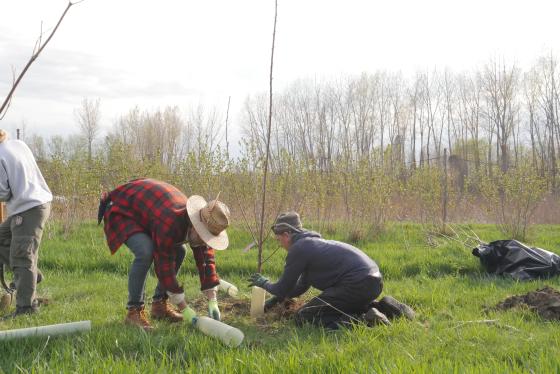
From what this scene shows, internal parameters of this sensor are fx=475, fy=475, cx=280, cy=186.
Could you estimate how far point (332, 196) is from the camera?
10.2 m

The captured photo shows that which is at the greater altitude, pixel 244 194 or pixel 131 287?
pixel 244 194

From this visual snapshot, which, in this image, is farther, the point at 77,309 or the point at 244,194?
the point at 244,194

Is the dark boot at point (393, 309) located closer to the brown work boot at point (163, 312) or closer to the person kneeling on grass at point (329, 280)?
the person kneeling on grass at point (329, 280)

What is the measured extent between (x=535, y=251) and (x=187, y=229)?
182 inches

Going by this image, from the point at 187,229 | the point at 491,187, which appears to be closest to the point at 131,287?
the point at 187,229

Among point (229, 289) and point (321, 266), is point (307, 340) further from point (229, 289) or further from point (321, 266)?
point (229, 289)

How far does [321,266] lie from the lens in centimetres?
395

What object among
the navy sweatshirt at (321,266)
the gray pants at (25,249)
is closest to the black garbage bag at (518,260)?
the navy sweatshirt at (321,266)

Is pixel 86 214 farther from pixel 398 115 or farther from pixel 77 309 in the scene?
pixel 398 115

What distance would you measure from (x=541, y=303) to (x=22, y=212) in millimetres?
4642

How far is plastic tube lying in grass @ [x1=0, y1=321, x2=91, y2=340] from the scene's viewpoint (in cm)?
322

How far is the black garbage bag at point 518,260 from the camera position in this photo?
19.2ft

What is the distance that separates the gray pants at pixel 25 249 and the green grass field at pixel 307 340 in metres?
0.24

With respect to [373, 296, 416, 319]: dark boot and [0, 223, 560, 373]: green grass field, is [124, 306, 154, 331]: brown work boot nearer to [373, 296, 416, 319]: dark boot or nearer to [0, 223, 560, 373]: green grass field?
[0, 223, 560, 373]: green grass field
